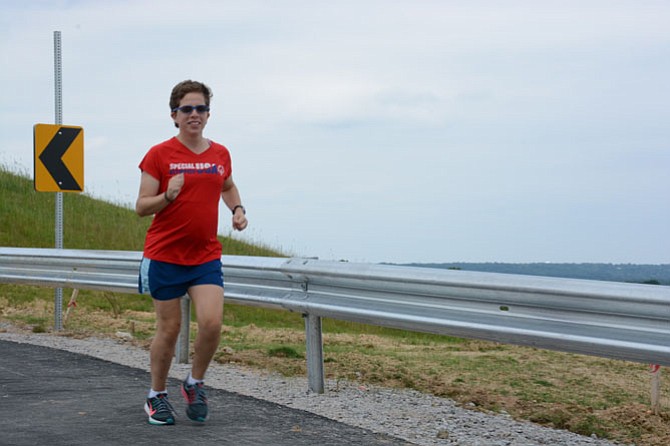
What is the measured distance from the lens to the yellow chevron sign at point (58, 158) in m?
11.2

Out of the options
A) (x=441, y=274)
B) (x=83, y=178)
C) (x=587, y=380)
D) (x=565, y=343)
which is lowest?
(x=587, y=380)

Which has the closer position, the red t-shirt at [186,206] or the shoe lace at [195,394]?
the red t-shirt at [186,206]

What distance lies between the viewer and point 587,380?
9.48m

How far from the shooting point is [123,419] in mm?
5867

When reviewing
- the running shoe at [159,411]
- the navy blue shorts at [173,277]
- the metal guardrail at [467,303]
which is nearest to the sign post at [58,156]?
the metal guardrail at [467,303]

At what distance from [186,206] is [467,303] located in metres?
1.73

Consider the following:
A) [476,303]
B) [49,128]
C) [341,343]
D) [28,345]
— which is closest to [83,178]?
[49,128]

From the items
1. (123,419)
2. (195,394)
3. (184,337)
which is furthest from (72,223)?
(195,394)

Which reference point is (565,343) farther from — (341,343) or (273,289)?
(341,343)

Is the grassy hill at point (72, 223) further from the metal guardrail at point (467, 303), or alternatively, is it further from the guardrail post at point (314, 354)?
the guardrail post at point (314, 354)

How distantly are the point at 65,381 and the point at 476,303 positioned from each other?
11.4 ft

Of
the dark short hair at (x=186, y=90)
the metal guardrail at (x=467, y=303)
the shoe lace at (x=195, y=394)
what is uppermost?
the dark short hair at (x=186, y=90)

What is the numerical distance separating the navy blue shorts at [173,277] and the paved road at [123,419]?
803mm

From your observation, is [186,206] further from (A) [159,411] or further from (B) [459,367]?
(B) [459,367]
